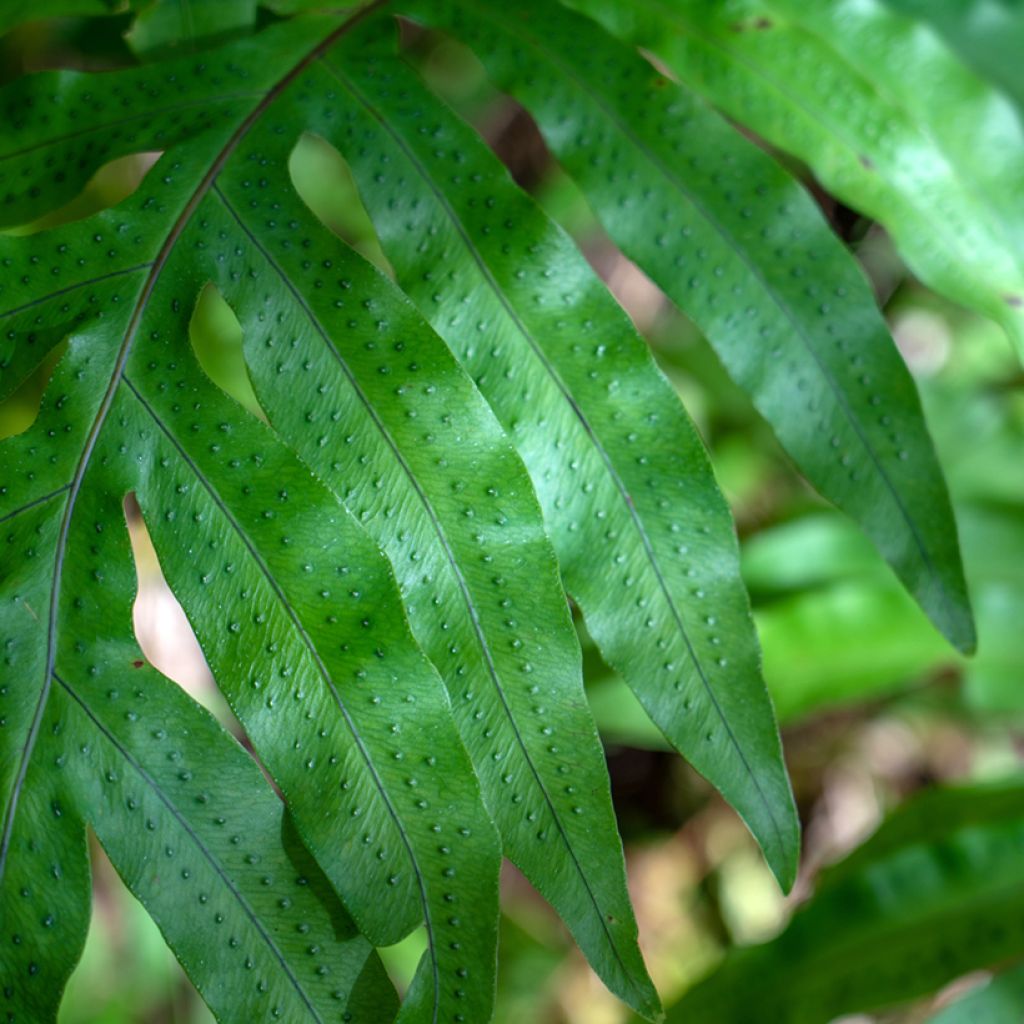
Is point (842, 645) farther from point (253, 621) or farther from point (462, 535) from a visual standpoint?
point (253, 621)

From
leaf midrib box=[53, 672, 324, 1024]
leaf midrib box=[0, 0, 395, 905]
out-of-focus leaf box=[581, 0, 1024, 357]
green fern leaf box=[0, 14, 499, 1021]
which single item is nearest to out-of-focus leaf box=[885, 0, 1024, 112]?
out-of-focus leaf box=[581, 0, 1024, 357]

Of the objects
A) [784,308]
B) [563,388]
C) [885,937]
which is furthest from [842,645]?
[563,388]

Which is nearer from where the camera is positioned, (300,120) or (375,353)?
(375,353)

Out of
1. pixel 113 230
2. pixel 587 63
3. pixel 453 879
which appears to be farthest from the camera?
pixel 587 63

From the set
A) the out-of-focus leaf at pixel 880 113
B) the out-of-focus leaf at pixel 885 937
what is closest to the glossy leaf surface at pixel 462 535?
the out-of-focus leaf at pixel 880 113

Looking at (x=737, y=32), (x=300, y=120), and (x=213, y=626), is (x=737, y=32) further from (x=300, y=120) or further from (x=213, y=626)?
(x=213, y=626)

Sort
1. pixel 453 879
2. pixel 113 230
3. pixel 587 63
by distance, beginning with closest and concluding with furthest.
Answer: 1. pixel 453 879
2. pixel 113 230
3. pixel 587 63

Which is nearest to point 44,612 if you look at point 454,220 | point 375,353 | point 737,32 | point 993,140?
point 375,353
